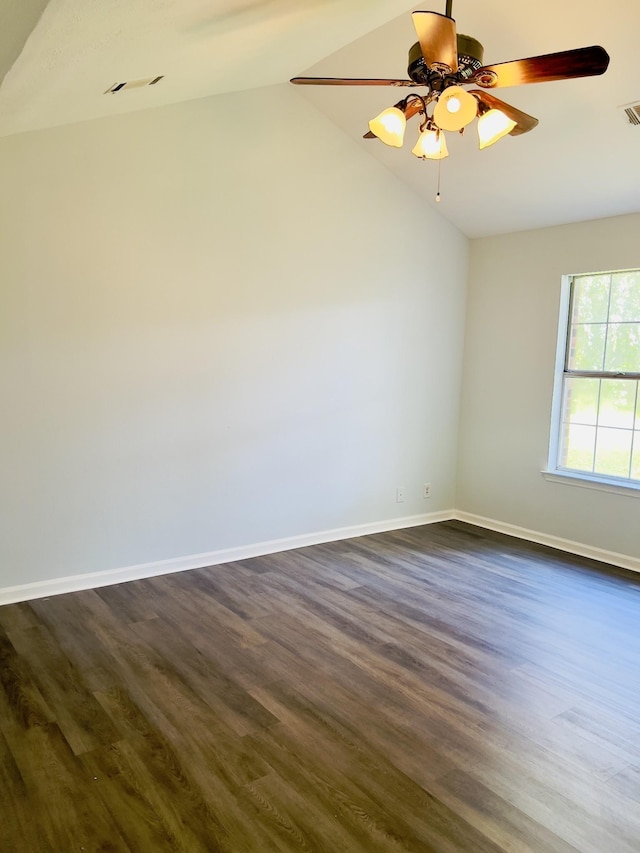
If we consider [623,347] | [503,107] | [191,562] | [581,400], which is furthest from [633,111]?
[191,562]

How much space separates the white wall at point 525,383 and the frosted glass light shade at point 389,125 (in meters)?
2.33

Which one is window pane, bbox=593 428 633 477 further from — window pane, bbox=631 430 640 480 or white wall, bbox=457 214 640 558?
white wall, bbox=457 214 640 558

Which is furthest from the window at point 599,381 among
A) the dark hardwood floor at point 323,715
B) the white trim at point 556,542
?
the dark hardwood floor at point 323,715

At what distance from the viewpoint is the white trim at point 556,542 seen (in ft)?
→ 13.8

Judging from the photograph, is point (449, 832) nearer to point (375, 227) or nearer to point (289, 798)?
point (289, 798)

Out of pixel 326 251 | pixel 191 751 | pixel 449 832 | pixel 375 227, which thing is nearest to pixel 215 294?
pixel 326 251

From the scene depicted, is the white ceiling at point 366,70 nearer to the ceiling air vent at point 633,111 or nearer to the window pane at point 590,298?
the ceiling air vent at point 633,111

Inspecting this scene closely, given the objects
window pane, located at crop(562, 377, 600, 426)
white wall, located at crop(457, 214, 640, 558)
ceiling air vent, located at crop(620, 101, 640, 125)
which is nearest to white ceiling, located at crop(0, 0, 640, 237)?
ceiling air vent, located at crop(620, 101, 640, 125)

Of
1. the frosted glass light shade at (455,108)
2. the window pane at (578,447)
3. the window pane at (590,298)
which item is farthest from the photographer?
the window pane at (578,447)

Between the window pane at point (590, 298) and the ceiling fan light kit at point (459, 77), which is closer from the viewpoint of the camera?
the ceiling fan light kit at point (459, 77)

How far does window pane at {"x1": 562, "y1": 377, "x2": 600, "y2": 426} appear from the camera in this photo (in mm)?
4473

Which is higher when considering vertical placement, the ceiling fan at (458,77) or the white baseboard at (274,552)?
the ceiling fan at (458,77)

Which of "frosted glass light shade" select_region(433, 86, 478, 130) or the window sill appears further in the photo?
the window sill

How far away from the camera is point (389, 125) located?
2547 millimetres
